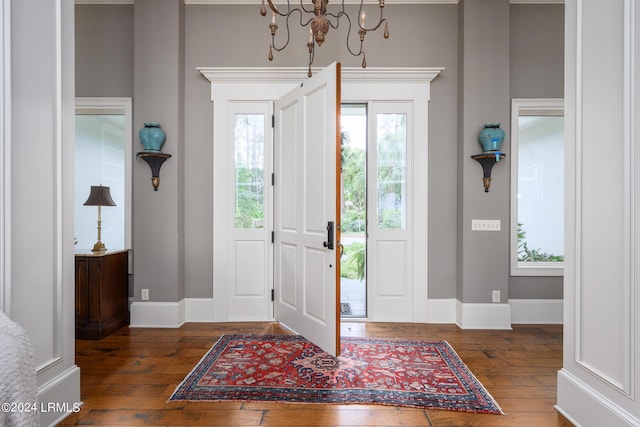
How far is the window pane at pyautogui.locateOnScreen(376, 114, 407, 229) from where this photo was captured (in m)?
3.58

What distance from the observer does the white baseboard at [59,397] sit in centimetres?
177

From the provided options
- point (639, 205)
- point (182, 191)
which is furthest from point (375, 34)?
point (639, 205)

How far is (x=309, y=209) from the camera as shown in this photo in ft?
9.73

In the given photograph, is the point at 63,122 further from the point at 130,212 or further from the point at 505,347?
the point at 505,347

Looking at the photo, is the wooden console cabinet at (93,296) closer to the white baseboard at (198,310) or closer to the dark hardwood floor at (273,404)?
the dark hardwood floor at (273,404)

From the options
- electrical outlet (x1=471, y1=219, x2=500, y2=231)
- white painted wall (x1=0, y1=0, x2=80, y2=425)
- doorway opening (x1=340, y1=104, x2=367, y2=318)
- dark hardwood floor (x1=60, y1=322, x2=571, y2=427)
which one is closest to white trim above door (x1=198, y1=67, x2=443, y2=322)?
dark hardwood floor (x1=60, y1=322, x2=571, y2=427)

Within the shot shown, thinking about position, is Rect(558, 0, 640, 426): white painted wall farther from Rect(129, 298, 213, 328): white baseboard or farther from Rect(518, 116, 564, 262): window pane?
Rect(129, 298, 213, 328): white baseboard

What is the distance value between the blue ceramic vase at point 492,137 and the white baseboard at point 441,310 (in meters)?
1.64

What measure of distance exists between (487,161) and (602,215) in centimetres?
175

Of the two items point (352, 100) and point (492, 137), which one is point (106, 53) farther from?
point (492, 137)

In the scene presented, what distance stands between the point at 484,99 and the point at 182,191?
3.33m

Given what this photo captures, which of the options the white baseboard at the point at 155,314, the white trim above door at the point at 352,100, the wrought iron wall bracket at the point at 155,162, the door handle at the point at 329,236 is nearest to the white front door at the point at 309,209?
the door handle at the point at 329,236

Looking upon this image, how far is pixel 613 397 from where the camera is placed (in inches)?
64.3

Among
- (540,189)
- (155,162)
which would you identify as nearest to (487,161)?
(540,189)
